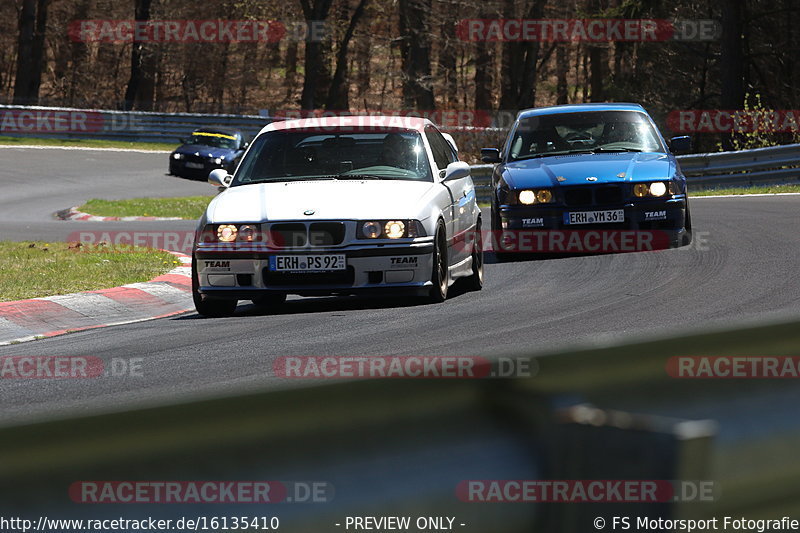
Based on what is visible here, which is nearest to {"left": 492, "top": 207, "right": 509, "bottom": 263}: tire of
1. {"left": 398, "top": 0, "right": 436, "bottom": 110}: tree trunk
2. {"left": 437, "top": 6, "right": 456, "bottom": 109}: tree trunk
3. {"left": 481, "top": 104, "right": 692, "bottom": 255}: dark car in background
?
{"left": 481, "top": 104, "right": 692, "bottom": 255}: dark car in background

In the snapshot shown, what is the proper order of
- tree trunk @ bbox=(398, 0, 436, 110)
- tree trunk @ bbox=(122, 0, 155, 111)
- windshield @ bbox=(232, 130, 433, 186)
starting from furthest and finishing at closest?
tree trunk @ bbox=(122, 0, 155, 111) < tree trunk @ bbox=(398, 0, 436, 110) < windshield @ bbox=(232, 130, 433, 186)

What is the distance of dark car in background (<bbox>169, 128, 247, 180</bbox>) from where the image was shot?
35.5m

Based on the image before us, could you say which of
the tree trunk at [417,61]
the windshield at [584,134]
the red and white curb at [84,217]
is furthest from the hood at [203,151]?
the windshield at [584,134]

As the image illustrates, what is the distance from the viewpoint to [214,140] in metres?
37.3

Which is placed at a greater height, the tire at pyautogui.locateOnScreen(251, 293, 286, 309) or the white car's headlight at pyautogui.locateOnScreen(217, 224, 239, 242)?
the white car's headlight at pyautogui.locateOnScreen(217, 224, 239, 242)

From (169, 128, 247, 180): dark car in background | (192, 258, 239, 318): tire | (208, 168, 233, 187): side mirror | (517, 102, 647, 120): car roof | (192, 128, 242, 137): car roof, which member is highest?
(517, 102, 647, 120): car roof

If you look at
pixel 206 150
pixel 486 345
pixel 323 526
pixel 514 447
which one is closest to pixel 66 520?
pixel 323 526

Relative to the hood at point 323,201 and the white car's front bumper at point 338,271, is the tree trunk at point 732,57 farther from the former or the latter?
the white car's front bumper at point 338,271

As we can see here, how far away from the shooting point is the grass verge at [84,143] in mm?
42781

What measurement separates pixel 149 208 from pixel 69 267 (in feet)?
38.5

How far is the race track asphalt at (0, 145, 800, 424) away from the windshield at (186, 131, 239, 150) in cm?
2405

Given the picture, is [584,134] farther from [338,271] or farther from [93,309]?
[93,309]

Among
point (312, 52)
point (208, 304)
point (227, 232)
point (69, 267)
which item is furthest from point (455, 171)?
point (312, 52)

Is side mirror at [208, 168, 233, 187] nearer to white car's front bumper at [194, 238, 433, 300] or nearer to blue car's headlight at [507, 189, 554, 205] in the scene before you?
white car's front bumper at [194, 238, 433, 300]
